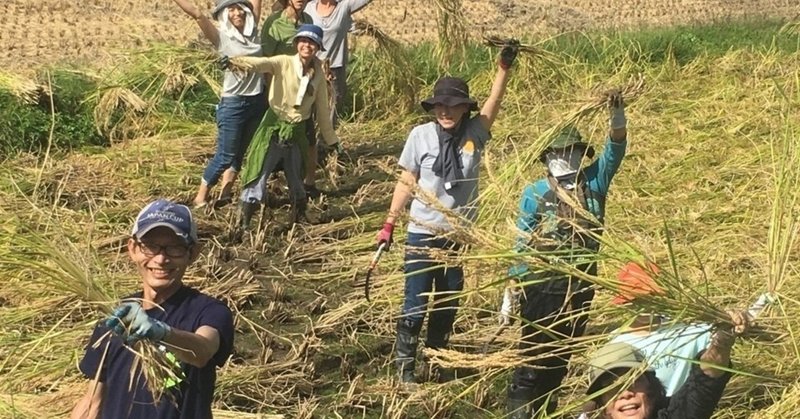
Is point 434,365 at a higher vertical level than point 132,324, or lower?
lower

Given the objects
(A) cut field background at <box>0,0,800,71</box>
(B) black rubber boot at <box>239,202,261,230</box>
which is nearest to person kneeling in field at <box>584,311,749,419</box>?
(B) black rubber boot at <box>239,202,261,230</box>

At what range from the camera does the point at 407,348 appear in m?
4.30

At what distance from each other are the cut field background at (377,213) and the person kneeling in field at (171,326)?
18 cm

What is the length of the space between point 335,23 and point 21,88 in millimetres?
2204

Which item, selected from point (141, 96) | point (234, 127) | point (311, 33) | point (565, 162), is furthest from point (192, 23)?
point (565, 162)

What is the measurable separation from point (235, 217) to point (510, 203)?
2.77 m

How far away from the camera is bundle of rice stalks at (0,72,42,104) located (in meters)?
7.39

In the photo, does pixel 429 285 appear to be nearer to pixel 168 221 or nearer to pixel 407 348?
pixel 407 348

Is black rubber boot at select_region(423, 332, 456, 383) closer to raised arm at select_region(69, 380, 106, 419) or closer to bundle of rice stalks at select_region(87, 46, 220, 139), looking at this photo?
raised arm at select_region(69, 380, 106, 419)

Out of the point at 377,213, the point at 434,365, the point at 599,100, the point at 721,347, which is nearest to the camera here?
the point at 721,347

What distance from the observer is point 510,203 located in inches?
138

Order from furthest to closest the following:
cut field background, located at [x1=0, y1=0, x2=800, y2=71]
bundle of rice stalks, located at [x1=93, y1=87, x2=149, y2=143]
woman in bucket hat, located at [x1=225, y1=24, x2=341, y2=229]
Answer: cut field background, located at [x1=0, y1=0, x2=800, y2=71] → bundle of rice stalks, located at [x1=93, y1=87, x2=149, y2=143] → woman in bucket hat, located at [x1=225, y1=24, x2=341, y2=229]

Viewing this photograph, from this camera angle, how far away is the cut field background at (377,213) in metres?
3.32

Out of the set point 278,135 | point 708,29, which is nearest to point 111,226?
point 278,135
